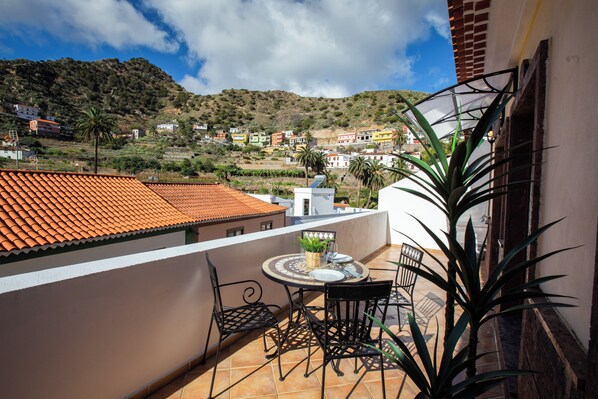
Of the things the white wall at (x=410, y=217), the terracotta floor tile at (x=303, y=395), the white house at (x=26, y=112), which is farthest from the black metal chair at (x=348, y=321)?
the white house at (x=26, y=112)

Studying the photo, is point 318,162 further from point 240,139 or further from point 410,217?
point 410,217

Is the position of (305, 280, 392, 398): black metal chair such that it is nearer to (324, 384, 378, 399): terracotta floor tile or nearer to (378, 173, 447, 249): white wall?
(324, 384, 378, 399): terracotta floor tile

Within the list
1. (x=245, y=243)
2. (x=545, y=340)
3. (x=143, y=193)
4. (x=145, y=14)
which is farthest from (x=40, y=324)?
(x=145, y=14)

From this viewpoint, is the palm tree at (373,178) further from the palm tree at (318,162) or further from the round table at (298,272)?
the round table at (298,272)

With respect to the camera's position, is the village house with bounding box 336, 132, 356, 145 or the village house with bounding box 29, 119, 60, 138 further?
the village house with bounding box 336, 132, 356, 145

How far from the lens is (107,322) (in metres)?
1.91

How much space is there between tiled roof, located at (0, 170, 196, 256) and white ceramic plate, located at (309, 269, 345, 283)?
24.2ft

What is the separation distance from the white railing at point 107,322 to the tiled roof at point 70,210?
6638 mm

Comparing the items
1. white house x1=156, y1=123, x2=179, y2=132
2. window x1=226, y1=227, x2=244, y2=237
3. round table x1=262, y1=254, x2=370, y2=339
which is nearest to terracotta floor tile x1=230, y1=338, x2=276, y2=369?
round table x1=262, y1=254, x2=370, y2=339

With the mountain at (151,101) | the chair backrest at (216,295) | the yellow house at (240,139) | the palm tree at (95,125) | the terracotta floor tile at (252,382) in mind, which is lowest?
the terracotta floor tile at (252,382)

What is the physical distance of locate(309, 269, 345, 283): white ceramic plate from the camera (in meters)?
2.58

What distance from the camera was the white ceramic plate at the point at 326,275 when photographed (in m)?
2.58

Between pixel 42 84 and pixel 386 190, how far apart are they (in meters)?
64.2

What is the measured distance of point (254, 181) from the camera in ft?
145
